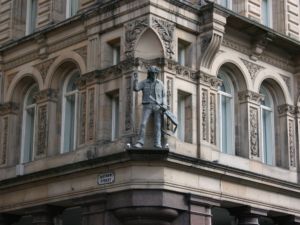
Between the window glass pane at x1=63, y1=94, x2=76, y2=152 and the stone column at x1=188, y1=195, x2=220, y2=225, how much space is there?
555 centimetres

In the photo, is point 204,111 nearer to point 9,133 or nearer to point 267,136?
point 267,136

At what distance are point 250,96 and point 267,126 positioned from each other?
209 centimetres

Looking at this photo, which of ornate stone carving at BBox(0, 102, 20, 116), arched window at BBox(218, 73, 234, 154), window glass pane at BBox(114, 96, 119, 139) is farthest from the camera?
ornate stone carving at BBox(0, 102, 20, 116)

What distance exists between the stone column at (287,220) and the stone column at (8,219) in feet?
32.5

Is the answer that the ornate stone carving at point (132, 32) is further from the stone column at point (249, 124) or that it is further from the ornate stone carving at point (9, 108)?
the ornate stone carving at point (9, 108)

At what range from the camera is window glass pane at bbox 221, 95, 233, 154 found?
2939 centimetres

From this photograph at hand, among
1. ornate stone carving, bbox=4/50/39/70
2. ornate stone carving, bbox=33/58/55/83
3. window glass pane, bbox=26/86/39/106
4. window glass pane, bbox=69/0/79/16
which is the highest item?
window glass pane, bbox=69/0/79/16

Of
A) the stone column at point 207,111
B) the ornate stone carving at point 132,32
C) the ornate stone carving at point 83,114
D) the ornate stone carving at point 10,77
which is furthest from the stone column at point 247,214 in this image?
the ornate stone carving at point 10,77

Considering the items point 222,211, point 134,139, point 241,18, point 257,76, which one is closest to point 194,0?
point 241,18

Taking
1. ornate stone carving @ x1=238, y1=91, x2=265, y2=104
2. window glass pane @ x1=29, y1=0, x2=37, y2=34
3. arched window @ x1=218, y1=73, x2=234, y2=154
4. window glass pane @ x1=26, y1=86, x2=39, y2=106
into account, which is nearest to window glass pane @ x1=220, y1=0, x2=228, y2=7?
arched window @ x1=218, y1=73, x2=234, y2=154

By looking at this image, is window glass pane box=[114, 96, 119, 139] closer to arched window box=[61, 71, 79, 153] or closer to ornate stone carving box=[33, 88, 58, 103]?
arched window box=[61, 71, 79, 153]

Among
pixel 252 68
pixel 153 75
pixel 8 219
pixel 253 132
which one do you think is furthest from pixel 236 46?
pixel 8 219

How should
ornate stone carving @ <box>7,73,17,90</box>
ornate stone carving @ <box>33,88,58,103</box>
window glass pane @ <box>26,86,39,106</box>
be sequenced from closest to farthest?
ornate stone carving @ <box>33,88,58,103</box>
window glass pane @ <box>26,86,39,106</box>
ornate stone carving @ <box>7,73,17,90</box>

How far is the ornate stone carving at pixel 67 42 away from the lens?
29192 mm
